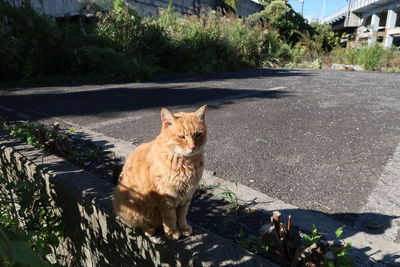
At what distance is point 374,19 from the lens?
23.6m

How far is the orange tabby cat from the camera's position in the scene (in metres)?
1.27

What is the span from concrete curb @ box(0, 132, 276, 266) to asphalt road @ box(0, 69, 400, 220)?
83 cm

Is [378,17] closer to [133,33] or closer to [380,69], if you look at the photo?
[380,69]

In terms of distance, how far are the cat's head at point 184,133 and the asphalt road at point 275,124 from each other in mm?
856

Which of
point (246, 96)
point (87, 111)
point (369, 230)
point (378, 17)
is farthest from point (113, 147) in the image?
point (378, 17)

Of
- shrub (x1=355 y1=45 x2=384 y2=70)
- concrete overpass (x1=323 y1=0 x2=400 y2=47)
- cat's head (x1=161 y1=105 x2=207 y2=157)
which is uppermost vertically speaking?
concrete overpass (x1=323 y1=0 x2=400 y2=47)

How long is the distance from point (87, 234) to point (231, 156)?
55.6 inches

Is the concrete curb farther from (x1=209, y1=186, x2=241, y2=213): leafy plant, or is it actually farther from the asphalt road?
the asphalt road

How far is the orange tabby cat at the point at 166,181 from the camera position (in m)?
1.27

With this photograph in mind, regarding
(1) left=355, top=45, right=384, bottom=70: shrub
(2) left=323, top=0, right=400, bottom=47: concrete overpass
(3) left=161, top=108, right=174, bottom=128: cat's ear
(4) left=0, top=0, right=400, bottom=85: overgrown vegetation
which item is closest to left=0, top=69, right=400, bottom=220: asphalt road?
(3) left=161, top=108, right=174, bottom=128: cat's ear

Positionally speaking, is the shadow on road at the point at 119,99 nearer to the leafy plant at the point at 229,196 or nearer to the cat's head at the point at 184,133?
the leafy plant at the point at 229,196

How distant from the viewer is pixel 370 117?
4016mm

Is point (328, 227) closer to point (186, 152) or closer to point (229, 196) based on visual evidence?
point (229, 196)

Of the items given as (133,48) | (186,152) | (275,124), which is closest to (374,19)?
(133,48)
